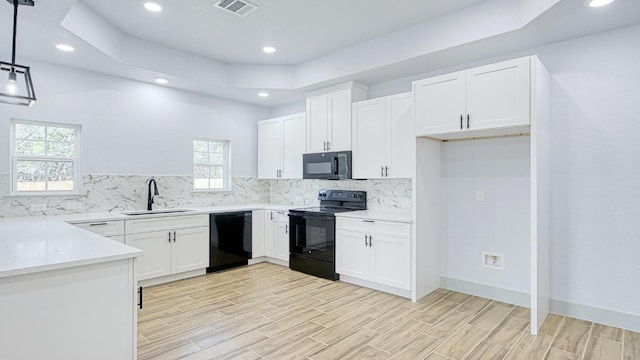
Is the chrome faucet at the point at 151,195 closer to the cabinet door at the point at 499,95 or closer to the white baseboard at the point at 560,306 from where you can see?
the white baseboard at the point at 560,306

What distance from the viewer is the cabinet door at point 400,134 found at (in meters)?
3.91

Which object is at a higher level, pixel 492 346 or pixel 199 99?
pixel 199 99

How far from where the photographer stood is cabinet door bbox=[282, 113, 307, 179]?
5180 millimetres

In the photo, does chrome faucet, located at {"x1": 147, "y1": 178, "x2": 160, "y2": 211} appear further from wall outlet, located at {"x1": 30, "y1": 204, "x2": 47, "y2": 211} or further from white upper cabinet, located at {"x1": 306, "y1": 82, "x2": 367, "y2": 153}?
white upper cabinet, located at {"x1": 306, "y1": 82, "x2": 367, "y2": 153}

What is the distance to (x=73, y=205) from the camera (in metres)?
4.02

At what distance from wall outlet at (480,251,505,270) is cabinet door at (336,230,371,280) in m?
1.24

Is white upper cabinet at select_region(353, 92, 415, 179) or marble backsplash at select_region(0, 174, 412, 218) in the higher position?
white upper cabinet at select_region(353, 92, 415, 179)

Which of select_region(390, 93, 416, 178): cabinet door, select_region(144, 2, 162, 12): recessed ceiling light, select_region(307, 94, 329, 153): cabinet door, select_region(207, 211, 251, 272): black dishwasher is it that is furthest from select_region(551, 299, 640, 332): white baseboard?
select_region(144, 2, 162, 12): recessed ceiling light

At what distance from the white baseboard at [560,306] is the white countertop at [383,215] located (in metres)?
0.89

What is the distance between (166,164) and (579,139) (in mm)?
4892

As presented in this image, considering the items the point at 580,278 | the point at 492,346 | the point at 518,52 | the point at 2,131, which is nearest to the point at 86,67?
the point at 2,131

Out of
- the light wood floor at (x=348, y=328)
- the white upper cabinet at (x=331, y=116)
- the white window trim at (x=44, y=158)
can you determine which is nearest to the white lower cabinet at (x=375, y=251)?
the light wood floor at (x=348, y=328)

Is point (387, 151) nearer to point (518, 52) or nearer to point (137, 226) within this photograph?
point (518, 52)

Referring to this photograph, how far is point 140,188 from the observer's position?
458 cm
